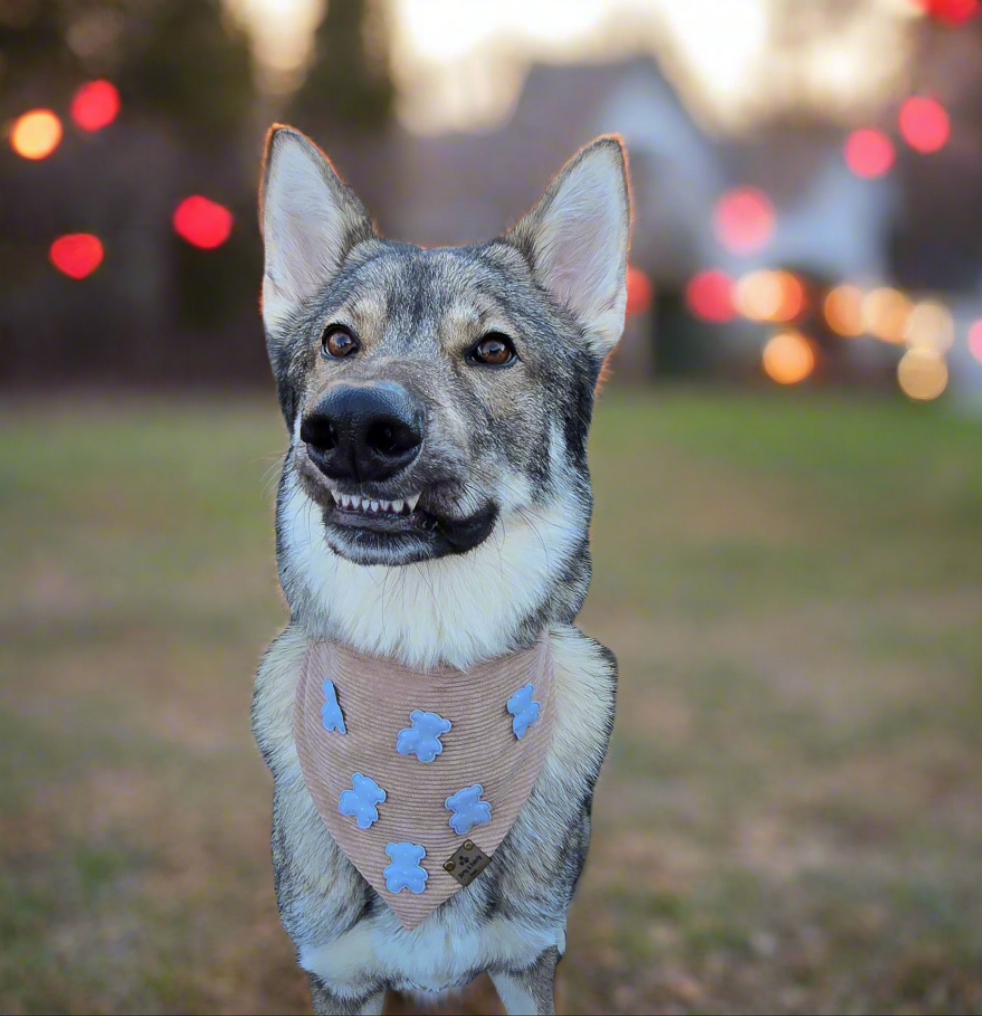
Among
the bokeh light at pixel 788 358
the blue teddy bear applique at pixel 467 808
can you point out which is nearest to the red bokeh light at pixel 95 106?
the blue teddy bear applique at pixel 467 808

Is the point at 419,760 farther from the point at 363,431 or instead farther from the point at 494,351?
the point at 494,351

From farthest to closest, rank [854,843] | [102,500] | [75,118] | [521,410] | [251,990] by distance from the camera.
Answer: [102,500]
[75,118]
[854,843]
[251,990]
[521,410]

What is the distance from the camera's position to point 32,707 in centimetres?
644

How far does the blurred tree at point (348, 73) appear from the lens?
22438 mm

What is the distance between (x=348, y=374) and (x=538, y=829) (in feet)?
3.51

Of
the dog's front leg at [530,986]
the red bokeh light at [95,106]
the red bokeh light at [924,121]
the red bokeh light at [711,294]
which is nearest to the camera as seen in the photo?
the dog's front leg at [530,986]

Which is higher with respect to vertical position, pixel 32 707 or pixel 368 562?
pixel 368 562

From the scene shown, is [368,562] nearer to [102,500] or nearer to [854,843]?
[854,843]

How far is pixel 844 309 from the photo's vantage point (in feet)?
87.0

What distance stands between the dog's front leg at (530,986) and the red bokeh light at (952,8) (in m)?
6.24

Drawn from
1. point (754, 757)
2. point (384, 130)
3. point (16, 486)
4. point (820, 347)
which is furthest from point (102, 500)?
point (820, 347)

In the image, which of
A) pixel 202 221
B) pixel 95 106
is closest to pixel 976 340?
pixel 202 221

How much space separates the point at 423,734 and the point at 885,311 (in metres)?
27.1

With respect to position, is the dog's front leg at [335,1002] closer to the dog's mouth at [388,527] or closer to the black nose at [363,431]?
the dog's mouth at [388,527]
